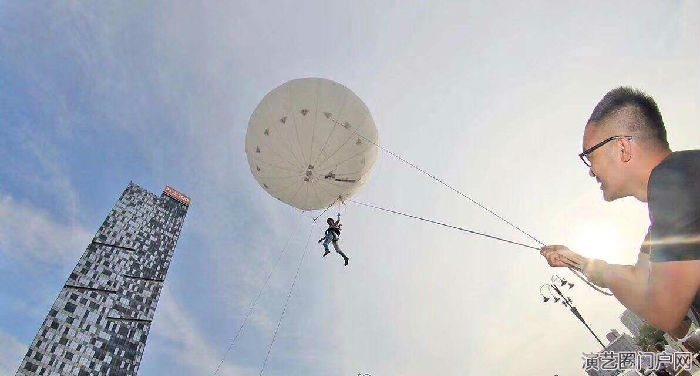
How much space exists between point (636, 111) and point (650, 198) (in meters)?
0.98

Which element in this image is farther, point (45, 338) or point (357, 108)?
point (45, 338)

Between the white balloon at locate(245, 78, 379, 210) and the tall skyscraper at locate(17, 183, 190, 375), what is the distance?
99.9 meters

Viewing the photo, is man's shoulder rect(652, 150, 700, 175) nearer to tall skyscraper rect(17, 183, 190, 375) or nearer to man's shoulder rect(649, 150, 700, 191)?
man's shoulder rect(649, 150, 700, 191)

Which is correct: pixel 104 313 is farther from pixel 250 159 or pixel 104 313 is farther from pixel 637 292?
pixel 637 292

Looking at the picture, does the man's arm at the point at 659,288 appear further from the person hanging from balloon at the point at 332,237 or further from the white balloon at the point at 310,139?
the person hanging from balloon at the point at 332,237

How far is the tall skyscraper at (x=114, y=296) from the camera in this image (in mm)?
83250

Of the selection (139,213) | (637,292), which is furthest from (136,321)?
(637,292)

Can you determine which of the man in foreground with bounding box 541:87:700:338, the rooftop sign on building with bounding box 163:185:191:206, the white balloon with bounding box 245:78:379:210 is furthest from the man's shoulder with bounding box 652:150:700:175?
the rooftop sign on building with bounding box 163:185:191:206

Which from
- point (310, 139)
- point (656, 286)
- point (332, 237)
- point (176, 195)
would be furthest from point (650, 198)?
point (176, 195)

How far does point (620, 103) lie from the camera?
2689 millimetres

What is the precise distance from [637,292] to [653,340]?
221 feet

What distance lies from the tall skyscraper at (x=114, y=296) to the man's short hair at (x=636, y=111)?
10949 cm

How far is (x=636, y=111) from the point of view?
2621mm
